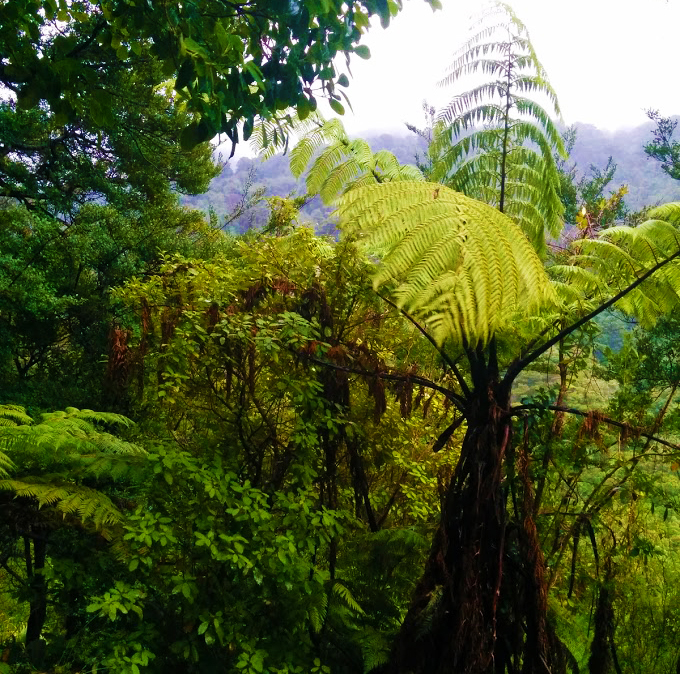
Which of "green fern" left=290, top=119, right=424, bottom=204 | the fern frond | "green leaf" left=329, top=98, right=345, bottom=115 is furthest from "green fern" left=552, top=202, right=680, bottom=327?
the fern frond

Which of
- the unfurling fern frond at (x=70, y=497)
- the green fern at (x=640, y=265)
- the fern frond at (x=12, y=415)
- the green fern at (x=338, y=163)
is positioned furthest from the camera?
the fern frond at (x=12, y=415)

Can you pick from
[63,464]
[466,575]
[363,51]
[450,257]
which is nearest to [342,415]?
[466,575]

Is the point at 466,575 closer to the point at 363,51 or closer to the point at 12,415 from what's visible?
the point at 363,51

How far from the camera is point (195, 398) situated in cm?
262

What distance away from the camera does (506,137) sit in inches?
94.0

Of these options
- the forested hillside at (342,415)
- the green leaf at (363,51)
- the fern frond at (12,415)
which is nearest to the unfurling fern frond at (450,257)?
the forested hillside at (342,415)

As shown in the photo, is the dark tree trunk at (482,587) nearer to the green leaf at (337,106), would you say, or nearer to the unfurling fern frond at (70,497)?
the green leaf at (337,106)

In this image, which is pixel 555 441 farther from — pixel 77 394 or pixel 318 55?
pixel 77 394

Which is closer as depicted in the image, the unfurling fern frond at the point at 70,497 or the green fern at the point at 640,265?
the green fern at the point at 640,265

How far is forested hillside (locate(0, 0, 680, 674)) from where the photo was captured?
1.76m

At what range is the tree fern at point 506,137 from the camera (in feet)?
7.84

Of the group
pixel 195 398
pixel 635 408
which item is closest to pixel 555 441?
pixel 635 408

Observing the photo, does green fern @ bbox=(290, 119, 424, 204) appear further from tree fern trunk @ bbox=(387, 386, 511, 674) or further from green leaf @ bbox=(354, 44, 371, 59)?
tree fern trunk @ bbox=(387, 386, 511, 674)

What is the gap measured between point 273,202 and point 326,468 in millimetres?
1551
